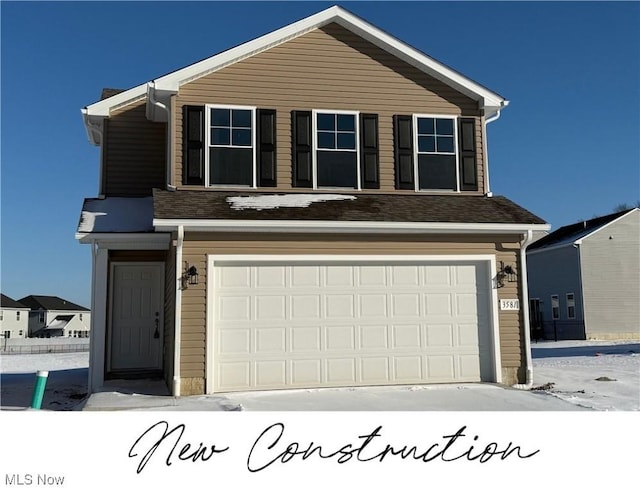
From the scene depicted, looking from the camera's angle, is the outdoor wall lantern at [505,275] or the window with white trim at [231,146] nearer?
the outdoor wall lantern at [505,275]

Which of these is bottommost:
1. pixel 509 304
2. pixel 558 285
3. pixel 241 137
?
pixel 509 304

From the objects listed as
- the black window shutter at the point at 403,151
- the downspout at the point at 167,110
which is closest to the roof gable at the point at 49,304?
the downspout at the point at 167,110

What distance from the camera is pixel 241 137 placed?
11875 millimetres

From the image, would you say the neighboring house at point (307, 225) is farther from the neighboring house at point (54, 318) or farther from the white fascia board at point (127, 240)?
the neighboring house at point (54, 318)

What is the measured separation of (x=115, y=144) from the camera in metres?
13.7

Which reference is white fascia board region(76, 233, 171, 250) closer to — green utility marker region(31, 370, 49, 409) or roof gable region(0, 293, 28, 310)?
green utility marker region(31, 370, 49, 409)

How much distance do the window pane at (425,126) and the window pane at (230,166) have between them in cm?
329

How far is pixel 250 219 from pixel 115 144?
4.97m

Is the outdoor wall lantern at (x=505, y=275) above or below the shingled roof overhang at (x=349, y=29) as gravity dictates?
below

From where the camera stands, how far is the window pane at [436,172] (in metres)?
12.4

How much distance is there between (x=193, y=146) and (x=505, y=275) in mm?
5878

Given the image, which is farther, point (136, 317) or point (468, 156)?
point (136, 317)

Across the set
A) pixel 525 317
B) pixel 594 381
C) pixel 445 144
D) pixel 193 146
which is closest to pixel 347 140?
pixel 445 144

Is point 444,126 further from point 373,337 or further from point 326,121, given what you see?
point 373,337
